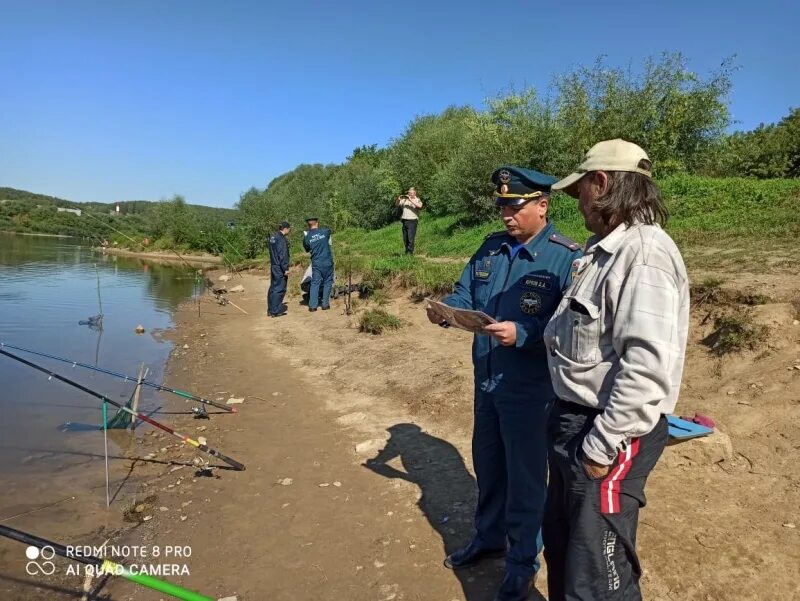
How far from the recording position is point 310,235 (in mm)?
11867

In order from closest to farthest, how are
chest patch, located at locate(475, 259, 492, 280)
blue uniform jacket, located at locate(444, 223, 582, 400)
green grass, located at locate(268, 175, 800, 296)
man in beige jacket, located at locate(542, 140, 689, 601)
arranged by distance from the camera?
man in beige jacket, located at locate(542, 140, 689, 601), blue uniform jacket, located at locate(444, 223, 582, 400), chest patch, located at locate(475, 259, 492, 280), green grass, located at locate(268, 175, 800, 296)

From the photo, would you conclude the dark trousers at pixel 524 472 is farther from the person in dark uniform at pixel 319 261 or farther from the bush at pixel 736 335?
the person in dark uniform at pixel 319 261

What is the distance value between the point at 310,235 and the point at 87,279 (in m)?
16.3

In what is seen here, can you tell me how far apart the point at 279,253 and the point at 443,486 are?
30.1ft

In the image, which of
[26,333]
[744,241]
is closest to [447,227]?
[744,241]

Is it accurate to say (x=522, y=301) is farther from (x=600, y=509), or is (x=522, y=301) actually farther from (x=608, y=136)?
(x=608, y=136)

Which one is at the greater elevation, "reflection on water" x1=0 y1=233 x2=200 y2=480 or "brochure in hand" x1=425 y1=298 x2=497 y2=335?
"brochure in hand" x1=425 y1=298 x2=497 y2=335

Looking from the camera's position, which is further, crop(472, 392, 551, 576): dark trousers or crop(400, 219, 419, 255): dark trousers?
crop(400, 219, 419, 255): dark trousers

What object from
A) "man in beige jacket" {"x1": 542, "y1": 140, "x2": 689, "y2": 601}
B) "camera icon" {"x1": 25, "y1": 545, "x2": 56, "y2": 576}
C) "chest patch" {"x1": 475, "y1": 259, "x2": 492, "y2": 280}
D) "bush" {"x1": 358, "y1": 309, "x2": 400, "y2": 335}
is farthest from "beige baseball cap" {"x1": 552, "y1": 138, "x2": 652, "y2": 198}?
"bush" {"x1": 358, "y1": 309, "x2": 400, "y2": 335}

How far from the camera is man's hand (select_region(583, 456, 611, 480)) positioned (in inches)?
69.1

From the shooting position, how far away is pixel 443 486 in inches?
163

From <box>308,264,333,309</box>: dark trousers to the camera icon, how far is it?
878 cm

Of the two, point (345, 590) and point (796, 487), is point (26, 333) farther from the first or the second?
point (796, 487)

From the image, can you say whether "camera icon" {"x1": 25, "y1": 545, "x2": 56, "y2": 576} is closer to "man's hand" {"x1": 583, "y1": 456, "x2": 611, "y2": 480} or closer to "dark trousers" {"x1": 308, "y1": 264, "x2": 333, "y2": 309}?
"man's hand" {"x1": 583, "y1": 456, "x2": 611, "y2": 480}
